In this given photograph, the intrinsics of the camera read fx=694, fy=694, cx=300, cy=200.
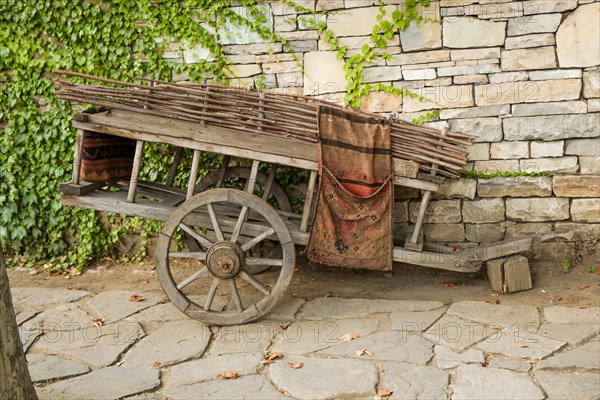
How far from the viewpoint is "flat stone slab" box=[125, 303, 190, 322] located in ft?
17.1

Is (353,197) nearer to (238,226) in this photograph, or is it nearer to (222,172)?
(238,226)

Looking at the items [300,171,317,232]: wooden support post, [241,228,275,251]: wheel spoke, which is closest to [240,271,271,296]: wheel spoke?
[241,228,275,251]: wheel spoke

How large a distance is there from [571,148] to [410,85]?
143 cm

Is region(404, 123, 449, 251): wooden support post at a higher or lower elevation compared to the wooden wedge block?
higher

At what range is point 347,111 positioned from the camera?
5.23 meters

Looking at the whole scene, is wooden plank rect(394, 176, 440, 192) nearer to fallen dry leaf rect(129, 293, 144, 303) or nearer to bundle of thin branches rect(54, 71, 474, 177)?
bundle of thin branches rect(54, 71, 474, 177)

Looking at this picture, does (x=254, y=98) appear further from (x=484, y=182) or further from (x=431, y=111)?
(x=484, y=182)

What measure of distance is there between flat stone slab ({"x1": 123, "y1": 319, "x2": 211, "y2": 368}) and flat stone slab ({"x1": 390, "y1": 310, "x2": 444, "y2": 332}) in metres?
1.35

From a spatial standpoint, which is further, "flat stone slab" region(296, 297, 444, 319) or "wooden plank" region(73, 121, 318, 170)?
"flat stone slab" region(296, 297, 444, 319)

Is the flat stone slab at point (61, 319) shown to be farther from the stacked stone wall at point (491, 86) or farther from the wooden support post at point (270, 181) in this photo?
the stacked stone wall at point (491, 86)

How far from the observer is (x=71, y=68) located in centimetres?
634

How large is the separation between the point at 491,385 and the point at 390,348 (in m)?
0.74

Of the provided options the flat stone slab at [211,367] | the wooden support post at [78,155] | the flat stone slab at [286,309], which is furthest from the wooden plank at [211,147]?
the flat stone slab at [211,367]

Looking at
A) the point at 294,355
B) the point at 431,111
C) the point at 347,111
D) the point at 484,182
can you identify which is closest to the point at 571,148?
the point at 484,182
